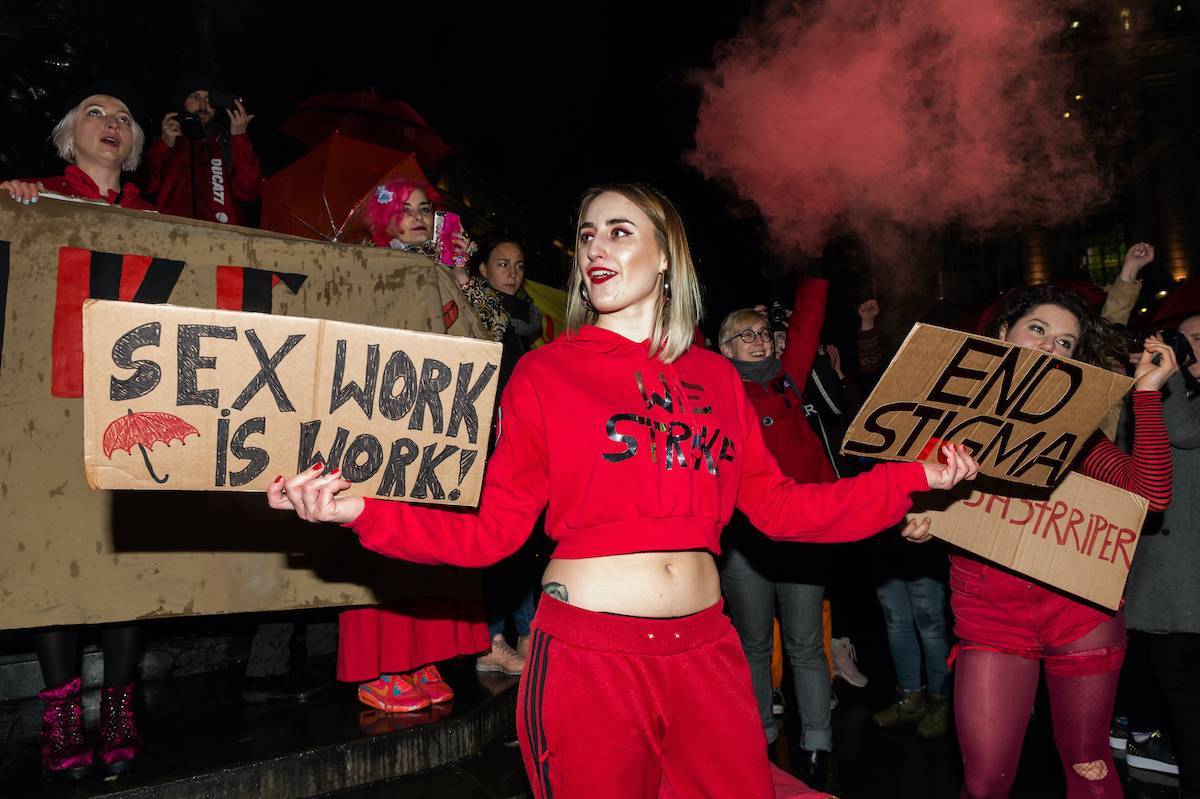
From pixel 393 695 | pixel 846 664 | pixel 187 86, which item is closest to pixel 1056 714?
pixel 393 695

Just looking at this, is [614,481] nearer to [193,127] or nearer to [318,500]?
[318,500]

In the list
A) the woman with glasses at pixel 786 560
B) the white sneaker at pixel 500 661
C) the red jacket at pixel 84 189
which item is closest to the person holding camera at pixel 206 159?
the red jacket at pixel 84 189

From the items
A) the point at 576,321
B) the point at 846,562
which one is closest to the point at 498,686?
the point at 576,321

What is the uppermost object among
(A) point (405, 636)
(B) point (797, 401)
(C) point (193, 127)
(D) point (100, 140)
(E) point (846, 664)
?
(C) point (193, 127)

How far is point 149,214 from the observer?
11.4 ft

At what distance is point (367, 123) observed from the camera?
20.9 feet

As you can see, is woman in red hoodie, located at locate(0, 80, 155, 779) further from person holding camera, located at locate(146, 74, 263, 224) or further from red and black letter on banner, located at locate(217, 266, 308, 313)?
person holding camera, located at locate(146, 74, 263, 224)

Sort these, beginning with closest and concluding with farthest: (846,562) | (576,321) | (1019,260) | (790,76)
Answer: (576,321)
(790,76)
(846,562)
(1019,260)

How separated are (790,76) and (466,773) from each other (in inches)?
210

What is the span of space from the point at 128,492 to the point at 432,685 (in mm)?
1639

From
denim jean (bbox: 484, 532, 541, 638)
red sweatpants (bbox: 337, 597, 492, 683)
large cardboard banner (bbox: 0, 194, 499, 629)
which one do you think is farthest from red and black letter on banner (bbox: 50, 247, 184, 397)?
denim jean (bbox: 484, 532, 541, 638)

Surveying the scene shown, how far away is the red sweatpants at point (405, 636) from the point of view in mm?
3805

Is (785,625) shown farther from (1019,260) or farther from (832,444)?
(1019,260)

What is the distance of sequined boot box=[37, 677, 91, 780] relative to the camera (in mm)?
3041
